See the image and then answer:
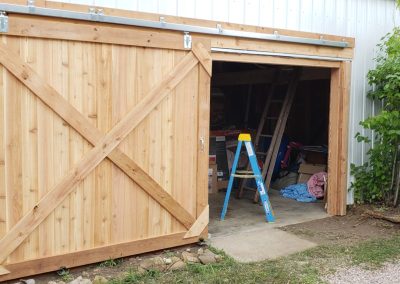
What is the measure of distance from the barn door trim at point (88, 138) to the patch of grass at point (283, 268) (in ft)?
2.48

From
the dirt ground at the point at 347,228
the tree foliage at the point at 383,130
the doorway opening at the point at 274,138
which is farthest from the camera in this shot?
the doorway opening at the point at 274,138

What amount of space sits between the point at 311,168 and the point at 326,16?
3.03 m

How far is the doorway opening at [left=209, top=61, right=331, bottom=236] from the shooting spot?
703 centimetres

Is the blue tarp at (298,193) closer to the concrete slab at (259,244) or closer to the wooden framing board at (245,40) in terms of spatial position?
the concrete slab at (259,244)

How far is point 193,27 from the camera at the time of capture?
482 centimetres

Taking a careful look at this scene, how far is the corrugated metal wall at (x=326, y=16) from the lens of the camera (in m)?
4.83

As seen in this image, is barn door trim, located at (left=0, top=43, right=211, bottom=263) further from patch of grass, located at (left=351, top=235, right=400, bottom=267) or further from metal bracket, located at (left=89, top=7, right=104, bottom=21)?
patch of grass, located at (left=351, top=235, right=400, bottom=267)

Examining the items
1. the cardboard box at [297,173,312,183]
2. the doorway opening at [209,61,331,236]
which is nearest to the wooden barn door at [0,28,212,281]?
the doorway opening at [209,61,331,236]

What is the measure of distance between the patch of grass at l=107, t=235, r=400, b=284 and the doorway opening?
3.78ft

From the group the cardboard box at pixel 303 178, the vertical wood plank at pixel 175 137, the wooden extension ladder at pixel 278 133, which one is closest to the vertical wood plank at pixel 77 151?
the vertical wood plank at pixel 175 137

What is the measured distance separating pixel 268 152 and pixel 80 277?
4328 mm

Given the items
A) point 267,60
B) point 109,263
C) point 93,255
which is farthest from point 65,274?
point 267,60

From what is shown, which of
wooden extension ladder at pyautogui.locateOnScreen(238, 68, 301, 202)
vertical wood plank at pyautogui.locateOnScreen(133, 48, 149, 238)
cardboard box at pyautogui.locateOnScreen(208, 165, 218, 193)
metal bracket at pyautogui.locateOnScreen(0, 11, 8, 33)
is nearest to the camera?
metal bracket at pyautogui.locateOnScreen(0, 11, 8, 33)

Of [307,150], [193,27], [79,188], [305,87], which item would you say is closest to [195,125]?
[193,27]
